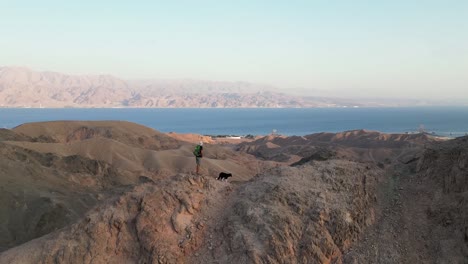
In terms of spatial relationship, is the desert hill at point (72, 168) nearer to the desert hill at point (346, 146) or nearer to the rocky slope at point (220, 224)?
the rocky slope at point (220, 224)

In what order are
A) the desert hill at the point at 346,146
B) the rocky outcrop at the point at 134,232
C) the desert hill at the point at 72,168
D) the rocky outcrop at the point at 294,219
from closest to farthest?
the rocky outcrop at the point at 294,219 → the rocky outcrop at the point at 134,232 → the desert hill at the point at 72,168 → the desert hill at the point at 346,146

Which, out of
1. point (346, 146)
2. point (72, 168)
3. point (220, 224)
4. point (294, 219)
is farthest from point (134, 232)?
point (346, 146)

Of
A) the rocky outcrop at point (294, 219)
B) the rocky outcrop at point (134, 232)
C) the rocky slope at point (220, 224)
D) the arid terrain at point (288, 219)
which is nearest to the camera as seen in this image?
the rocky outcrop at point (294, 219)

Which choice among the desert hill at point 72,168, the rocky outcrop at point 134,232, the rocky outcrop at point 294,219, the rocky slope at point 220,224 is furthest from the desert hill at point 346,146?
the rocky outcrop at point 134,232

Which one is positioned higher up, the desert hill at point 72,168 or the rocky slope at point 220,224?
the rocky slope at point 220,224

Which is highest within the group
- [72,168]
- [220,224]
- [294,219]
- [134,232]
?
[294,219]

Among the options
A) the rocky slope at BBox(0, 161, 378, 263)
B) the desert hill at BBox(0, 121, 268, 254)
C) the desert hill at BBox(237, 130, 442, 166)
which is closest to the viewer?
the rocky slope at BBox(0, 161, 378, 263)

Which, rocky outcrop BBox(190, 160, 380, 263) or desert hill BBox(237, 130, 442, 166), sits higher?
rocky outcrop BBox(190, 160, 380, 263)

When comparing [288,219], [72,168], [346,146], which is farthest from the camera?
[346,146]

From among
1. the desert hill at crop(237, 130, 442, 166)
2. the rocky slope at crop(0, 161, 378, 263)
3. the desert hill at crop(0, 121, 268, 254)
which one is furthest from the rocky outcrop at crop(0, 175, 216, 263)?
the desert hill at crop(237, 130, 442, 166)

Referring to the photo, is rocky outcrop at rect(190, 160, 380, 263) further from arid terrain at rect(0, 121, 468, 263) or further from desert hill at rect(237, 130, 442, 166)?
desert hill at rect(237, 130, 442, 166)

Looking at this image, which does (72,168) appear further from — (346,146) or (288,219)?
→ (346,146)

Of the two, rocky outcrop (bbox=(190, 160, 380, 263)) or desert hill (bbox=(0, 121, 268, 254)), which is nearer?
rocky outcrop (bbox=(190, 160, 380, 263))

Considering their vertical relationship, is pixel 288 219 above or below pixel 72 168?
above
